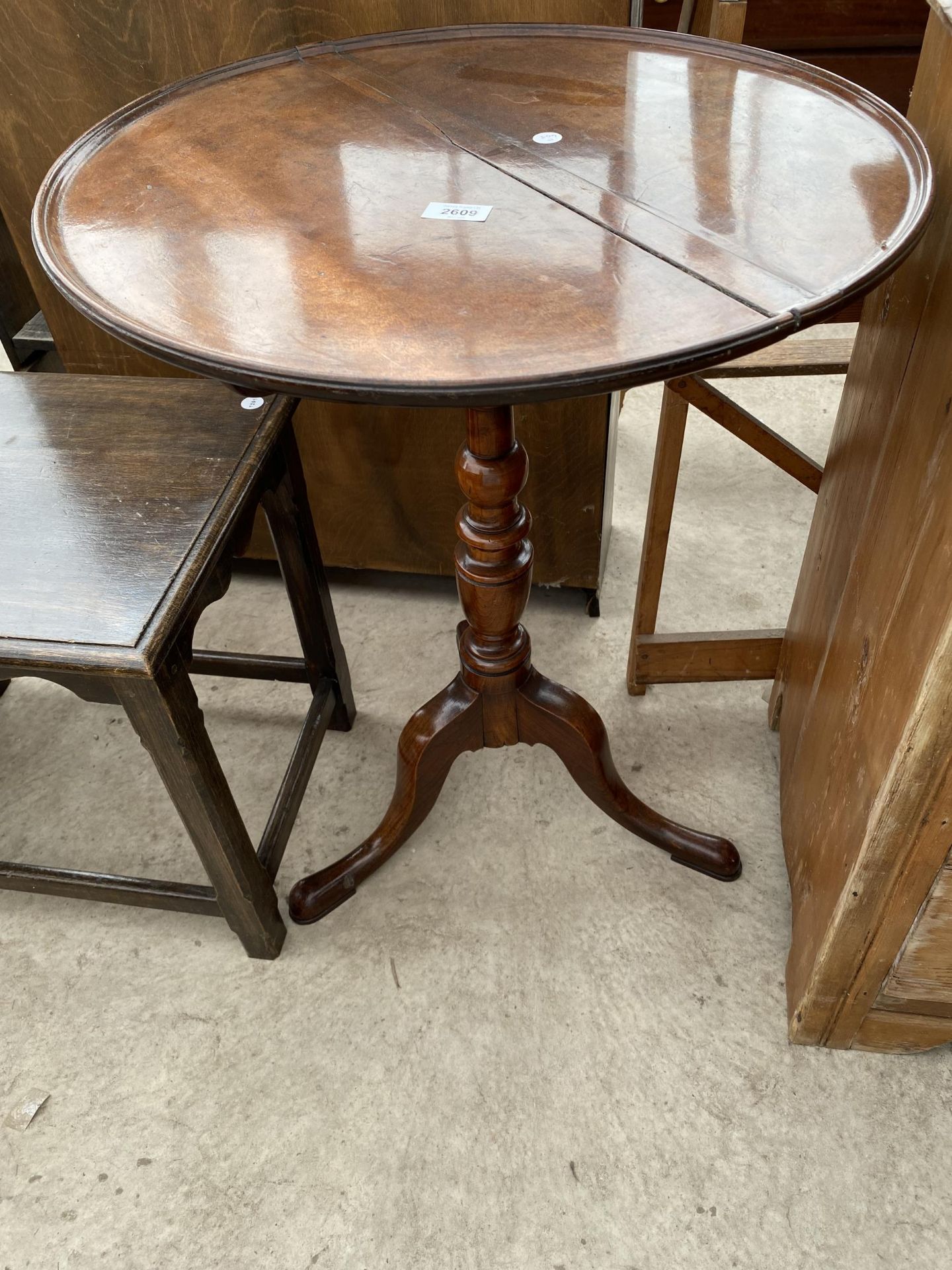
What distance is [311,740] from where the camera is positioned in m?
1.68

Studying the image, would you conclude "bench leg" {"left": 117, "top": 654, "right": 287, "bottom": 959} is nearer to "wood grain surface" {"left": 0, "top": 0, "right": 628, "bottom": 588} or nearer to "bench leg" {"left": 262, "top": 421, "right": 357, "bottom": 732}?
"bench leg" {"left": 262, "top": 421, "right": 357, "bottom": 732}

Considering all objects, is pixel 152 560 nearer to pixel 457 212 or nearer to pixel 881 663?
pixel 457 212

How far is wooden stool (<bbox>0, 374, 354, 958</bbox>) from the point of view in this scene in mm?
1136

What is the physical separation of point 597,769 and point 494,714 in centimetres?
18

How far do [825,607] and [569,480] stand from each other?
579 mm

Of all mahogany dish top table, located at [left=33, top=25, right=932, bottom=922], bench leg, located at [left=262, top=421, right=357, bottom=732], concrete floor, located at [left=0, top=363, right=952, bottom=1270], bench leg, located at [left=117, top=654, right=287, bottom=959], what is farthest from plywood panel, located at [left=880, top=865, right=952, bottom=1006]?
bench leg, located at [left=262, top=421, right=357, bottom=732]

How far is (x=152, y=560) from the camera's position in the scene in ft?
3.91

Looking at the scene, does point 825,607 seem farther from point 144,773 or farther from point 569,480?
point 144,773

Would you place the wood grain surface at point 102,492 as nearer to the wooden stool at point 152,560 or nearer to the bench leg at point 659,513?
the wooden stool at point 152,560

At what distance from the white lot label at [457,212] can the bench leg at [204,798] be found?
57cm

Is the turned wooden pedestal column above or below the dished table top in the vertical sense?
below

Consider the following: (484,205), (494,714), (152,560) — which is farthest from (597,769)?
(484,205)

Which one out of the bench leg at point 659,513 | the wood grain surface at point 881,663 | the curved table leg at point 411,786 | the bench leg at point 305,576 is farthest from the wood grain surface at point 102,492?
the wood grain surface at point 881,663

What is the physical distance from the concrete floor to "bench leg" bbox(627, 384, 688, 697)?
19cm
